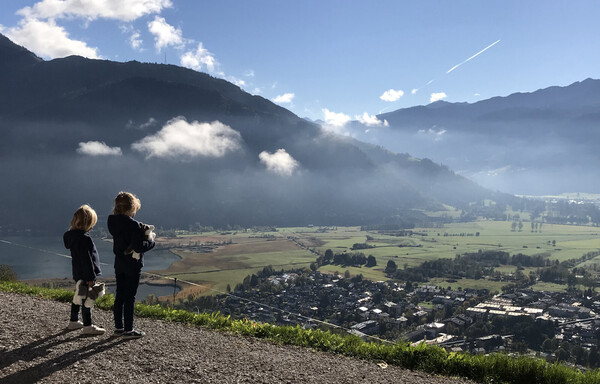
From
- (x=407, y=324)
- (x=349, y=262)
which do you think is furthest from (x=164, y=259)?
(x=407, y=324)

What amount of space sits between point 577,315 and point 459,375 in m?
43.0

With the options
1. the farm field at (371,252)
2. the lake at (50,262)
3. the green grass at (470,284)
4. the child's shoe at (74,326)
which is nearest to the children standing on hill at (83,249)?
the child's shoe at (74,326)

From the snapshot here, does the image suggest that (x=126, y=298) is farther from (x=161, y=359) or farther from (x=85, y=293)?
(x=161, y=359)

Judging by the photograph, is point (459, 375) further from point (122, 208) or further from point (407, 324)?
point (407, 324)

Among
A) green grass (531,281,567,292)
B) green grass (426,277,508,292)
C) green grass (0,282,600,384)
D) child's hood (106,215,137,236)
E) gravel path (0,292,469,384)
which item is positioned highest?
child's hood (106,215,137,236)

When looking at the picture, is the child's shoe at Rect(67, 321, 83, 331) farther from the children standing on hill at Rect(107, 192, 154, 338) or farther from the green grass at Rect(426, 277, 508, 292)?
the green grass at Rect(426, 277, 508, 292)

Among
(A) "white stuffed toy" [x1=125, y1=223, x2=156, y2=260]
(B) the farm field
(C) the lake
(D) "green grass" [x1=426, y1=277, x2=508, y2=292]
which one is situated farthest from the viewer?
(B) the farm field

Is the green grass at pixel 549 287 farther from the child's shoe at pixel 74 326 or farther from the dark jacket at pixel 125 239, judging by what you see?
the child's shoe at pixel 74 326

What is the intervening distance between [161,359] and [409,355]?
13.0ft

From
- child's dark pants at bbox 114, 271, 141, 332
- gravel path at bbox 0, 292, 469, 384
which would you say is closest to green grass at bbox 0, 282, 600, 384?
gravel path at bbox 0, 292, 469, 384

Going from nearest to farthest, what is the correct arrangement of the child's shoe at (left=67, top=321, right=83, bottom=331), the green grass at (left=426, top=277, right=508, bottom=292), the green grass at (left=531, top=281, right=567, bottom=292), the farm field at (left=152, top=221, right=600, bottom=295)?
the child's shoe at (left=67, top=321, right=83, bottom=331) < the green grass at (left=531, top=281, right=567, bottom=292) < the green grass at (left=426, top=277, right=508, bottom=292) < the farm field at (left=152, top=221, right=600, bottom=295)

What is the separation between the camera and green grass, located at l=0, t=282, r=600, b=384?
590 centimetres

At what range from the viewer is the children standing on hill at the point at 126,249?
6207 millimetres

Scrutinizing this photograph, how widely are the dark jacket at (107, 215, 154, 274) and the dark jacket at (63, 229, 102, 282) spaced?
15.1 inches
